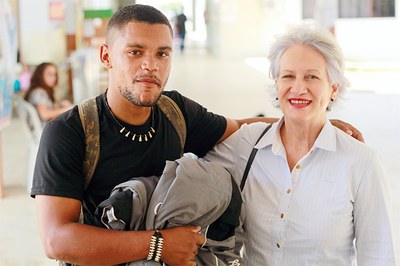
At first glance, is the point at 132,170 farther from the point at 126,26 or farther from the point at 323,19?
the point at 323,19

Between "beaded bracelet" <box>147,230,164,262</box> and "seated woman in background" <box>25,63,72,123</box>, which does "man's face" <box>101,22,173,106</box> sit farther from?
"seated woman in background" <box>25,63,72,123</box>

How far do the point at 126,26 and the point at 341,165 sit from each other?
2.85 feet

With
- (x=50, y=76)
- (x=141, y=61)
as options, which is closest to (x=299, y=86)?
(x=141, y=61)

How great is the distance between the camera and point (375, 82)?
568 inches

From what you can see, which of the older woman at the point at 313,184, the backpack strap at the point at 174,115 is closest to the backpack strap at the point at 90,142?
the backpack strap at the point at 174,115

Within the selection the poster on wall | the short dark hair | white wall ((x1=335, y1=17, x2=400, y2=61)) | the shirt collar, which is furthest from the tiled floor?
white wall ((x1=335, y1=17, x2=400, y2=61))

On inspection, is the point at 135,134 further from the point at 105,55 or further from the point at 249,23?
the point at 249,23

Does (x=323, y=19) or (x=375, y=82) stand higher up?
(x=323, y=19)

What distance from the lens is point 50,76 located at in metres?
6.70

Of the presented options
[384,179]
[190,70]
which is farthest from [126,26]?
[190,70]

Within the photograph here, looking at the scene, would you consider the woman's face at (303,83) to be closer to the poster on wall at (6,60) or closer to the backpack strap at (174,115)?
the backpack strap at (174,115)

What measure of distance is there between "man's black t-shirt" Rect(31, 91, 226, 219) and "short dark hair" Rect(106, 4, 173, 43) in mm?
271

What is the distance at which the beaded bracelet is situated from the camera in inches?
71.3

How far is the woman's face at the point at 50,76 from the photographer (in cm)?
666
